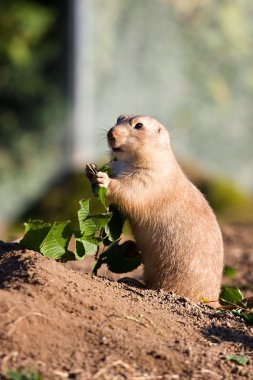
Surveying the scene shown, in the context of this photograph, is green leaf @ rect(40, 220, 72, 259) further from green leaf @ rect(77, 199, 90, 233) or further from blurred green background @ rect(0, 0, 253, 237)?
blurred green background @ rect(0, 0, 253, 237)

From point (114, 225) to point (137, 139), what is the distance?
2.35 ft

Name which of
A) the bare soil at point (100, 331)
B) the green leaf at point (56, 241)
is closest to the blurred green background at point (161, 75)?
the green leaf at point (56, 241)

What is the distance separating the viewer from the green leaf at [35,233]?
5012 mm

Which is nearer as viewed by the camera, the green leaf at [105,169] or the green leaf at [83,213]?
the green leaf at [83,213]

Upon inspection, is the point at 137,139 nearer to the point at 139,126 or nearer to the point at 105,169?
the point at 139,126

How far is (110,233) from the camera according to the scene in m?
5.65

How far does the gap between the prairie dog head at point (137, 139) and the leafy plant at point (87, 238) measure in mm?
176

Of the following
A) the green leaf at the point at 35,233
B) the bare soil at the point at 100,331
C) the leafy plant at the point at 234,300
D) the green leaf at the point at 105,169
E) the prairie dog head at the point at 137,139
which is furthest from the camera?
the prairie dog head at the point at 137,139

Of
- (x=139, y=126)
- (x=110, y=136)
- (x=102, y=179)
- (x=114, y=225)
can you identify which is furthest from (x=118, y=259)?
(x=139, y=126)

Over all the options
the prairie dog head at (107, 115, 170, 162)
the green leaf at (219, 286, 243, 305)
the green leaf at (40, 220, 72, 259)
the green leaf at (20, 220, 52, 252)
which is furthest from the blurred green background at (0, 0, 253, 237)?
the green leaf at (20, 220, 52, 252)

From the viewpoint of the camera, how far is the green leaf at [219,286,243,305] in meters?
5.96

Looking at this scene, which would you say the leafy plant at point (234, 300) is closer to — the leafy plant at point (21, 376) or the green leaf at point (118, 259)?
the green leaf at point (118, 259)

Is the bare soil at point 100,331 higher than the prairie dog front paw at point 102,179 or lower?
lower

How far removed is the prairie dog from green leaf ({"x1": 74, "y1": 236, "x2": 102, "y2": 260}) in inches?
19.5
